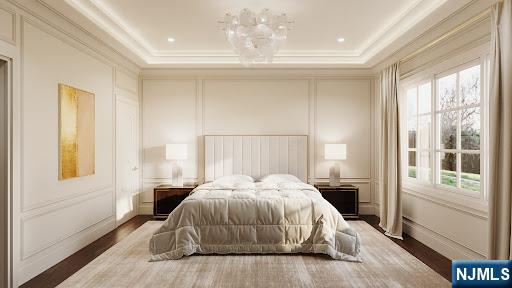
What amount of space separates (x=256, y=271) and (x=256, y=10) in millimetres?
2741

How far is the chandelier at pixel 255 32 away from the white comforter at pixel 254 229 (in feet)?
5.26

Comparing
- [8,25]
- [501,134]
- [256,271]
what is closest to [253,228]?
[256,271]

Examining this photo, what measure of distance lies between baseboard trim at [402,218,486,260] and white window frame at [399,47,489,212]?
0.41 m

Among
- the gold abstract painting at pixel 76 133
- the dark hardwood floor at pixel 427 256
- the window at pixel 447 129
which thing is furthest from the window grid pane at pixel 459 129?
the gold abstract painting at pixel 76 133

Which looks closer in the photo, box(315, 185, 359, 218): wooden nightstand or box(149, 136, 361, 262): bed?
box(149, 136, 361, 262): bed

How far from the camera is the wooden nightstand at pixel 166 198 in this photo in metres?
4.85

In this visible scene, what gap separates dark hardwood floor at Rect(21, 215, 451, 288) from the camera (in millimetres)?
2727

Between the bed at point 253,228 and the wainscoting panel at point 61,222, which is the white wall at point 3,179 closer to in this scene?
the wainscoting panel at point 61,222

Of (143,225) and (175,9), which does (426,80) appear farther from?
(143,225)

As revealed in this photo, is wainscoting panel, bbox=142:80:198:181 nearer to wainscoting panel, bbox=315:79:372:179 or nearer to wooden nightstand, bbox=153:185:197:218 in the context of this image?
wooden nightstand, bbox=153:185:197:218

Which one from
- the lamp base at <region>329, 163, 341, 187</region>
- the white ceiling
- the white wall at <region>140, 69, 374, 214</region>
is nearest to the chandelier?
the white ceiling

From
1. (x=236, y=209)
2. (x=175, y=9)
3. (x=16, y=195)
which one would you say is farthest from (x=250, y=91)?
(x=16, y=195)

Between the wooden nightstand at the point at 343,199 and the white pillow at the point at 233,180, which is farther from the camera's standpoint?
the wooden nightstand at the point at 343,199

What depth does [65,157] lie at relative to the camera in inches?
127
